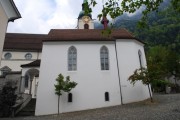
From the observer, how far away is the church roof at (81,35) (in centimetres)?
2189

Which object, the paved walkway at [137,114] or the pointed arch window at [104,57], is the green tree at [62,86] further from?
the pointed arch window at [104,57]

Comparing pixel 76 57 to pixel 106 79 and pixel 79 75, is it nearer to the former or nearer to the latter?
pixel 79 75

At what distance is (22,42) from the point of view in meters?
32.8

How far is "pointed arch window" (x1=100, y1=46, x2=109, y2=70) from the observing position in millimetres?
21531

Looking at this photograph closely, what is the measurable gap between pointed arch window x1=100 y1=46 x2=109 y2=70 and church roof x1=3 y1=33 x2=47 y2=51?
1360cm

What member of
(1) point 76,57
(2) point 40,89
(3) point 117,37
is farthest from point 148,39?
(2) point 40,89

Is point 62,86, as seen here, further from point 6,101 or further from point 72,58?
point 6,101

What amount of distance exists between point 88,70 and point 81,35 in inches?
193

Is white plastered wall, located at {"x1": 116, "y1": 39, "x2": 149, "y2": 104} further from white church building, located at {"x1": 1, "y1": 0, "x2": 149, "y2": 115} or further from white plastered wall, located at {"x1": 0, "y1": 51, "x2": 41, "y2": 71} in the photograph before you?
white plastered wall, located at {"x1": 0, "y1": 51, "x2": 41, "y2": 71}

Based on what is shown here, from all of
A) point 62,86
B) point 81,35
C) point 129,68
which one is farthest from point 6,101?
point 129,68

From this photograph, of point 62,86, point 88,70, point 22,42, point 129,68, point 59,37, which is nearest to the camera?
point 62,86

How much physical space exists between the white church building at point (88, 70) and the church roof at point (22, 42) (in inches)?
348

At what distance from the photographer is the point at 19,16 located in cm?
1184

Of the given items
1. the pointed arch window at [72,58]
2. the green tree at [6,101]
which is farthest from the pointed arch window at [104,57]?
the green tree at [6,101]
